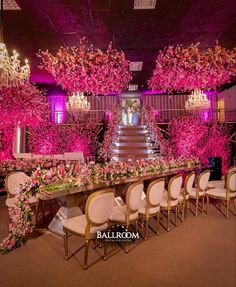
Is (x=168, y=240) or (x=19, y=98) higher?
(x=19, y=98)

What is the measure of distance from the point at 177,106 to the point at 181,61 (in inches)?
421

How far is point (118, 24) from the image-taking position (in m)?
6.47

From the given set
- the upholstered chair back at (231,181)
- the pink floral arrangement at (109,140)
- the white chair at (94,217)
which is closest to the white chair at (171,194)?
the upholstered chair back at (231,181)

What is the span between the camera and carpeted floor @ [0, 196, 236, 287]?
3008 mm

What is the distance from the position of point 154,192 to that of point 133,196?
54 centimetres

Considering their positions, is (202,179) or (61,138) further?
(61,138)

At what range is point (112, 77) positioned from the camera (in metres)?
11.1

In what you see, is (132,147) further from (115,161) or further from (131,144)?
(115,161)

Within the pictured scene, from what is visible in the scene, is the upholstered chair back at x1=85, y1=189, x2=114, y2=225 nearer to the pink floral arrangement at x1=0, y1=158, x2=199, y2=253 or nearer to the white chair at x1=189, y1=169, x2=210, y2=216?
the pink floral arrangement at x1=0, y1=158, x2=199, y2=253

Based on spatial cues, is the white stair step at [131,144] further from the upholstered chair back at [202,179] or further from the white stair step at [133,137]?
the upholstered chair back at [202,179]

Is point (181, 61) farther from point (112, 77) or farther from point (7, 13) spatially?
point (7, 13)

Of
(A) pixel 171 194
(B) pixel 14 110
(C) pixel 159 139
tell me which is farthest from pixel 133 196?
(C) pixel 159 139

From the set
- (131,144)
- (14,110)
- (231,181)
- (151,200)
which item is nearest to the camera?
(151,200)

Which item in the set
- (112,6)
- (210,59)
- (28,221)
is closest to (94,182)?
(28,221)
